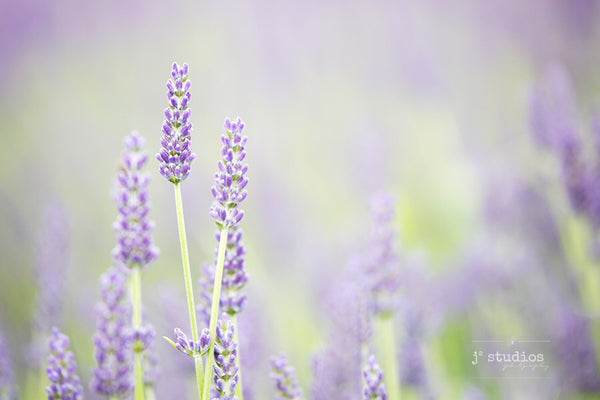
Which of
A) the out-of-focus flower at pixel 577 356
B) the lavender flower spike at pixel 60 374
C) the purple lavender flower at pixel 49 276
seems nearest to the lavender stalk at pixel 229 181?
the lavender flower spike at pixel 60 374

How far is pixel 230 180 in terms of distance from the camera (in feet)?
2.00

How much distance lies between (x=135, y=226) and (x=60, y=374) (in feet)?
0.76

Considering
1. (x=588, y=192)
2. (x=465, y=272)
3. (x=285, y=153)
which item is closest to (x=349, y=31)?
(x=285, y=153)

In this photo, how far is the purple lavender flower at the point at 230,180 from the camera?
1.99 ft

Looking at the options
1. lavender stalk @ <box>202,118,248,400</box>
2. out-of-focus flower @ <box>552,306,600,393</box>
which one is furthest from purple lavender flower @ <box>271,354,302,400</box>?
out-of-focus flower @ <box>552,306,600,393</box>

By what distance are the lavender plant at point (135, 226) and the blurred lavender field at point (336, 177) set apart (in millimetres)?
360

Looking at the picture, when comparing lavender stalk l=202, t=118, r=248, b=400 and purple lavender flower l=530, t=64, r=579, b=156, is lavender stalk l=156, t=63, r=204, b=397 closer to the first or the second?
lavender stalk l=202, t=118, r=248, b=400

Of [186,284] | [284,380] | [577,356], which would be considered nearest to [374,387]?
[284,380]

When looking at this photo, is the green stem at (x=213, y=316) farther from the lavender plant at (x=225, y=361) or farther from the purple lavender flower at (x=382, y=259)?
the purple lavender flower at (x=382, y=259)

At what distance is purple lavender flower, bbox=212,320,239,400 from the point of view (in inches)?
23.5

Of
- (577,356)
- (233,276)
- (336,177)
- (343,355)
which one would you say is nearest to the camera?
(233,276)

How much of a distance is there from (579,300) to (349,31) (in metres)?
2.78

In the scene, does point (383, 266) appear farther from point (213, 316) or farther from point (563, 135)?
point (563, 135)

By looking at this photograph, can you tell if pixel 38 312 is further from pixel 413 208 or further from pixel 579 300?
pixel 413 208
